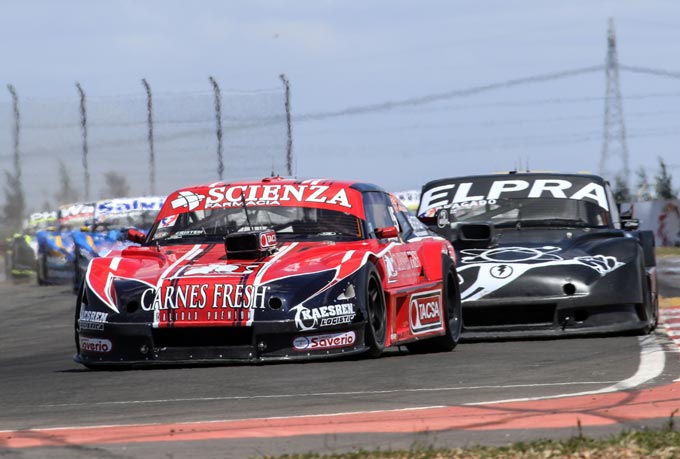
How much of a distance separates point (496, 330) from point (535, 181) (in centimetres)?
197

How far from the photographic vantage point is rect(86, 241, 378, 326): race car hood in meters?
8.98

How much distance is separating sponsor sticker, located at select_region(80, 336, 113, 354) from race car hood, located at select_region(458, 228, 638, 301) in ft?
10.7

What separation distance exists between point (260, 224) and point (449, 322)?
1.57 m

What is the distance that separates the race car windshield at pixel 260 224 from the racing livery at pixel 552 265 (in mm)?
1680

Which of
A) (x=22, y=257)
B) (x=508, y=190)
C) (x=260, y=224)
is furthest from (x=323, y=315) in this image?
(x=22, y=257)

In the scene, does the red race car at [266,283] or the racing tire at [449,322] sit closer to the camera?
the red race car at [266,283]

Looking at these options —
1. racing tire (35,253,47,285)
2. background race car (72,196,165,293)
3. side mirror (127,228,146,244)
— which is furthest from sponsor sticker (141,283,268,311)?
racing tire (35,253,47,285)

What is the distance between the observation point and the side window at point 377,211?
10.4m

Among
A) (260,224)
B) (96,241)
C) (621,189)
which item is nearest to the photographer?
(260,224)

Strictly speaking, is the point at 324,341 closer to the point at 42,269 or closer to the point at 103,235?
the point at 103,235

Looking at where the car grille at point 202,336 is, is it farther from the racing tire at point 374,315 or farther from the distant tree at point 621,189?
the distant tree at point 621,189

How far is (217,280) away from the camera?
29.8 feet

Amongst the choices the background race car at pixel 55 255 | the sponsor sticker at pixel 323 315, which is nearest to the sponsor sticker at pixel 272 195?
the sponsor sticker at pixel 323 315

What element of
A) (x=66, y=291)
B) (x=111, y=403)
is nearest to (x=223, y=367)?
(x=111, y=403)
